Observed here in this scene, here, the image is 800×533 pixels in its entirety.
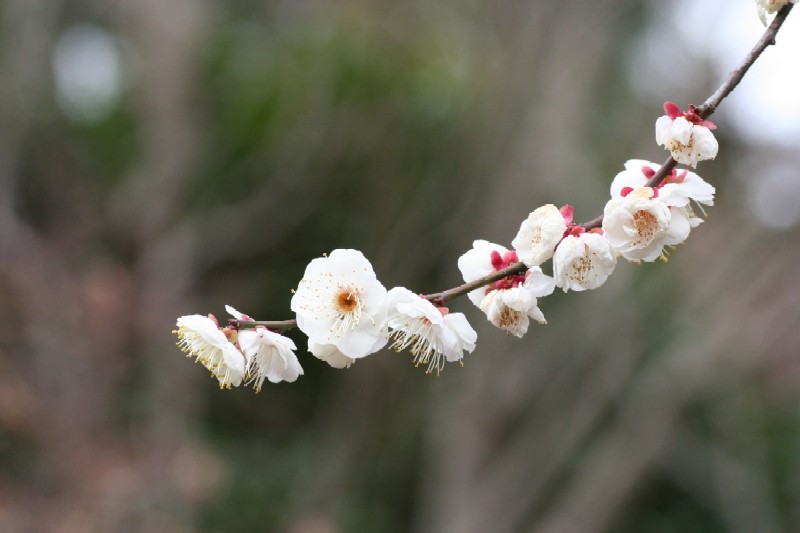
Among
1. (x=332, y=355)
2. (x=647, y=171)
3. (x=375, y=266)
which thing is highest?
(x=375, y=266)

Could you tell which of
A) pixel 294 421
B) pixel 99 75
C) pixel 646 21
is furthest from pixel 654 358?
pixel 99 75

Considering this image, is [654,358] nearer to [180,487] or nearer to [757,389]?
[757,389]

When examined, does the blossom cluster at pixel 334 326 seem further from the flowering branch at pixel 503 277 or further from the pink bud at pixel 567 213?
the pink bud at pixel 567 213

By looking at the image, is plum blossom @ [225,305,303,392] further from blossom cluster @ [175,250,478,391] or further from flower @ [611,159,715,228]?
flower @ [611,159,715,228]

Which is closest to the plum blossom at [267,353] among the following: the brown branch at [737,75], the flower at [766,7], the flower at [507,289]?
the flower at [507,289]

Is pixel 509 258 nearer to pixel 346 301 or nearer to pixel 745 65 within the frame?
pixel 346 301

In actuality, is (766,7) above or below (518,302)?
above

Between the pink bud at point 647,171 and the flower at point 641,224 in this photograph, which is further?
the pink bud at point 647,171

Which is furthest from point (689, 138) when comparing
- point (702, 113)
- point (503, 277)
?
point (503, 277)

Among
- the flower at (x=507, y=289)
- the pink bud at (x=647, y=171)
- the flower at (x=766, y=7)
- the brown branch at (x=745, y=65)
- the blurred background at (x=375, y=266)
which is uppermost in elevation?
the blurred background at (x=375, y=266)
